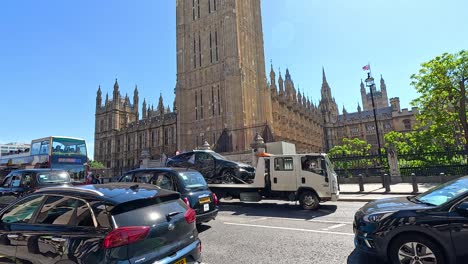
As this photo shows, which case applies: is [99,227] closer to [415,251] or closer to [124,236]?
[124,236]

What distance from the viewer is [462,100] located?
18875 mm

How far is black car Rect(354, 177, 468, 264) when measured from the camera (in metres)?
3.37

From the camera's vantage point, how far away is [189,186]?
6785 millimetres

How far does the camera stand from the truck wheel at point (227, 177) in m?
11.3

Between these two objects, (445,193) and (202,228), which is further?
(202,228)

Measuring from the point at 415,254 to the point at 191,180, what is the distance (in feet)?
16.8

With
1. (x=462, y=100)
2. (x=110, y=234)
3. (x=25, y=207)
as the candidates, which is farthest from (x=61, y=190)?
(x=462, y=100)

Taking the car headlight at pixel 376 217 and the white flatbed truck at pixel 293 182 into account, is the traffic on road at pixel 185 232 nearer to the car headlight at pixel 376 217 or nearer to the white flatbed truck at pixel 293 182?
the car headlight at pixel 376 217

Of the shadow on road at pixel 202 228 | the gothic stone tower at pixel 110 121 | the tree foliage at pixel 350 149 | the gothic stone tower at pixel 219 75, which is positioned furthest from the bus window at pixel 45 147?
the gothic stone tower at pixel 110 121

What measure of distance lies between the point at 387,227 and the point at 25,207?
508cm

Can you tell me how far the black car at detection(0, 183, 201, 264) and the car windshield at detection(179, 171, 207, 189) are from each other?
3.30m

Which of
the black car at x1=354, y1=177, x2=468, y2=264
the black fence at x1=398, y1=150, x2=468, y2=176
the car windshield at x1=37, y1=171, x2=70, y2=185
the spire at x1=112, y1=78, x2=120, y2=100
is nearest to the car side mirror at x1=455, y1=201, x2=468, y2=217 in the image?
the black car at x1=354, y1=177, x2=468, y2=264

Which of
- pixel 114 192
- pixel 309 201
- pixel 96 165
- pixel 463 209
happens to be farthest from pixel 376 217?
pixel 96 165

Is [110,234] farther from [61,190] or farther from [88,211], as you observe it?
[61,190]
